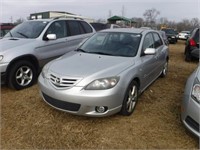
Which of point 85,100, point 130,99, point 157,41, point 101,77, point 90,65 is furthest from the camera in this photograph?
point 157,41

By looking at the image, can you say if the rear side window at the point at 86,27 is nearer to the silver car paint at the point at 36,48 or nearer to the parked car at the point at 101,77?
the silver car paint at the point at 36,48

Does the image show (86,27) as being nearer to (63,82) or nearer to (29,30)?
(29,30)

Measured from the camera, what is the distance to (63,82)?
3.34 m

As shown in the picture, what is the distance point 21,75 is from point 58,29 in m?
1.87

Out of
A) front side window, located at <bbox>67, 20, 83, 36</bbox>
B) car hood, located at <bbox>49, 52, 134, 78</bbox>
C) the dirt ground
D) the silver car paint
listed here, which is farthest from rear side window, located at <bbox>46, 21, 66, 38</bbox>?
the dirt ground

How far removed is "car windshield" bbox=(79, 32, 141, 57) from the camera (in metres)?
4.25

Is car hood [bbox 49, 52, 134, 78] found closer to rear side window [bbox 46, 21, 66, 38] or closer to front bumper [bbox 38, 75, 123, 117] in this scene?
front bumper [bbox 38, 75, 123, 117]

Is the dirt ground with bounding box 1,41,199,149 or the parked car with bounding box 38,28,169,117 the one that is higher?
the parked car with bounding box 38,28,169,117

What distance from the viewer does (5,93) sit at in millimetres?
4789

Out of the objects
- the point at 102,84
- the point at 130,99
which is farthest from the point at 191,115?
the point at 102,84

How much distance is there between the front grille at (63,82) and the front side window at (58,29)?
104 inches

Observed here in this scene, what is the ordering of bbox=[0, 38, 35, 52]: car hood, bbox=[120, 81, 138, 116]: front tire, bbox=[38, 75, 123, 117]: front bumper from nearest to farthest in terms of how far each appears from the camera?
1. bbox=[38, 75, 123, 117]: front bumper
2. bbox=[120, 81, 138, 116]: front tire
3. bbox=[0, 38, 35, 52]: car hood

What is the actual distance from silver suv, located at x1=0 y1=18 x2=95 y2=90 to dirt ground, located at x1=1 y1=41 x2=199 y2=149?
62 centimetres

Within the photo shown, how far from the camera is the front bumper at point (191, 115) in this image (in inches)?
113
